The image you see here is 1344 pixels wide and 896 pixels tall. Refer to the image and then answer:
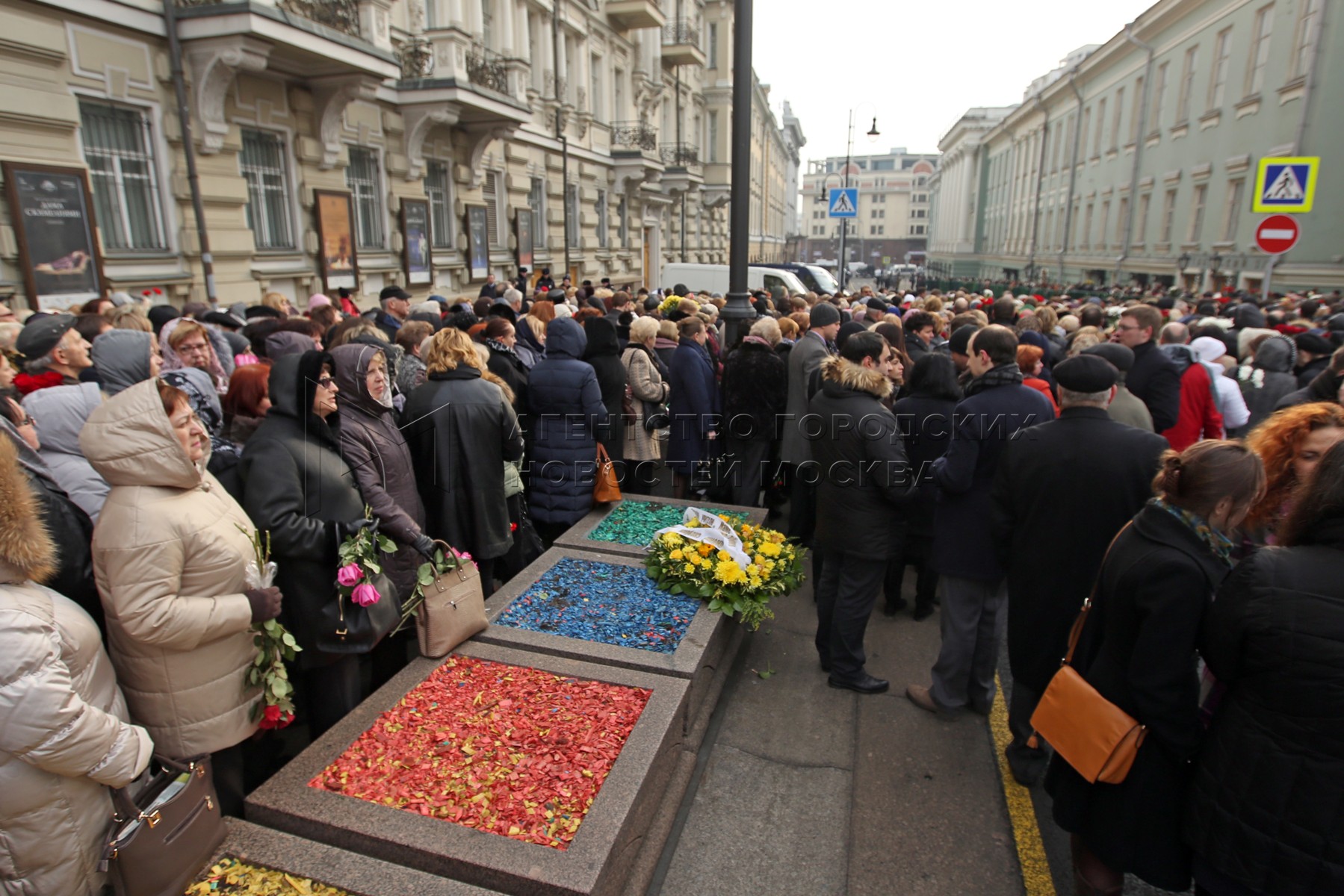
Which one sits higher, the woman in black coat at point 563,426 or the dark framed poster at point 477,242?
the dark framed poster at point 477,242

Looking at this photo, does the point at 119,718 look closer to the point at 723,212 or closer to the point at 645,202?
the point at 645,202

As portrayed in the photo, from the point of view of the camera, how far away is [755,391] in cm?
619

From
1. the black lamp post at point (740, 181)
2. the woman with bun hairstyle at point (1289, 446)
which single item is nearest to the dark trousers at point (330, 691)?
the woman with bun hairstyle at point (1289, 446)

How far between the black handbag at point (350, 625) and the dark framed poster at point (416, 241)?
1178 cm

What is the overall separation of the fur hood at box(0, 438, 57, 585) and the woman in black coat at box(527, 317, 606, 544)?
3.36 metres

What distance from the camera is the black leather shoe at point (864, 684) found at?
441cm

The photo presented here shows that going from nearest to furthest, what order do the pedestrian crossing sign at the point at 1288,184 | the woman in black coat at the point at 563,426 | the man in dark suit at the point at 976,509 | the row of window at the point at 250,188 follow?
the man in dark suit at the point at 976,509 → the woman in black coat at the point at 563,426 → the pedestrian crossing sign at the point at 1288,184 → the row of window at the point at 250,188

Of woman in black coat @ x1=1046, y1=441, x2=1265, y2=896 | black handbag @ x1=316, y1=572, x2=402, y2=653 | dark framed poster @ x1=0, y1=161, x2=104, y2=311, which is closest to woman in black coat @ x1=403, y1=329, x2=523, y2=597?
black handbag @ x1=316, y1=572, x2=402, y2=653

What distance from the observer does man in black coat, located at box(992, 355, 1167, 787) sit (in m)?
3.20

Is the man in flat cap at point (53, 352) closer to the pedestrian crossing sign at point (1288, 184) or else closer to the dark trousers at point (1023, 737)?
the dark trousers at point (1023, 737)

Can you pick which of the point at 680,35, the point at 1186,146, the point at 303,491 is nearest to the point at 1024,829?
the point at 303,491

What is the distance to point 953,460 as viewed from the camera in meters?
3.87

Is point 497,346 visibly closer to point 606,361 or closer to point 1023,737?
point 606,361

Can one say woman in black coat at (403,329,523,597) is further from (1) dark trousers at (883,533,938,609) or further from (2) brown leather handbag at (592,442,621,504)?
(1) dark trousers at (883,533,938,609)
